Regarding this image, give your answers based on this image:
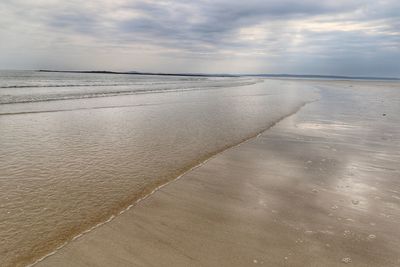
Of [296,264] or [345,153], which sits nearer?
[296,264]

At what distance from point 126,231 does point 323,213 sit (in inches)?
122

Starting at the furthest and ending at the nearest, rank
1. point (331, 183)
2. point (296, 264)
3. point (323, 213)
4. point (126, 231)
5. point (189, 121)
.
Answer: point (189, 121) → point (331, 183) → point (323, 213) → point (126, 231) → point (296, 264)

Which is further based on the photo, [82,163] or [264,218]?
[82,163]

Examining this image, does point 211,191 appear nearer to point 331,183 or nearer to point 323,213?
point 323,213

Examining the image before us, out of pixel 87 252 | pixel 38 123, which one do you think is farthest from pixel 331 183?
pixel 38 123

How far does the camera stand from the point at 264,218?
4766mm

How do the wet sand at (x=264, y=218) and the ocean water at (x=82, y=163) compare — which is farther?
the ocean water at (x=82, y=163)

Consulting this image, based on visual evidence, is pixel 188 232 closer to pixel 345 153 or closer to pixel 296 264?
pixel 296 264

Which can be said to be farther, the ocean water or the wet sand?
the ocean water

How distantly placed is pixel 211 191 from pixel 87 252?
2.70 metres

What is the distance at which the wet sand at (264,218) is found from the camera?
3.72 m

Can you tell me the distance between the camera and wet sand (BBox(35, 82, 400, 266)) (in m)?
3.72

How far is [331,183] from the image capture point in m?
6.31

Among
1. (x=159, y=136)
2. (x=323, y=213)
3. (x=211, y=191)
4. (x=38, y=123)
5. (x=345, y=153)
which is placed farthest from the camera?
(x=38, y=123)
